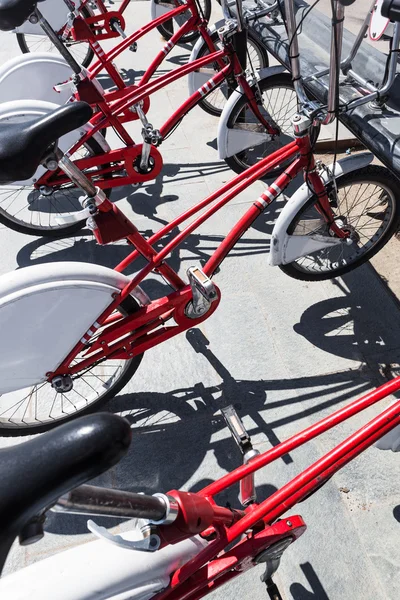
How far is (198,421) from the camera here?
8.50 feet

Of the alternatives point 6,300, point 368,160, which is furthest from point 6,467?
point 368,160

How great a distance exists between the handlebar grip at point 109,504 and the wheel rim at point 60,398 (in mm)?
1290

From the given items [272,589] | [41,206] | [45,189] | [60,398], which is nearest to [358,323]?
[272,589]

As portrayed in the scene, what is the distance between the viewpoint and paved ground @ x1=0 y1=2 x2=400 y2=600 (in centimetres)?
215

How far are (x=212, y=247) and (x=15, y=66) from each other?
64.4 inches

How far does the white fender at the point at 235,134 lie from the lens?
3.37 meters

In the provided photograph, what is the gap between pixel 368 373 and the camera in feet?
9.02

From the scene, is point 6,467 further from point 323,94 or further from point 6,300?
point 323,94

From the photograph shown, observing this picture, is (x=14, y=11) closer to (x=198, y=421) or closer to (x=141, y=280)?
(x=141, y=280)

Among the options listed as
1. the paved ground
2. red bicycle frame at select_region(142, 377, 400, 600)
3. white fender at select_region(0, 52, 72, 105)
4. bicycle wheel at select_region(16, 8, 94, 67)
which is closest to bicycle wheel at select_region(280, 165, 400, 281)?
the paved ground

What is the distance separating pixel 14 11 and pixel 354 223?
7.25 feet

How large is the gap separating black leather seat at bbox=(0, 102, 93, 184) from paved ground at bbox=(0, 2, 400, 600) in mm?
1305

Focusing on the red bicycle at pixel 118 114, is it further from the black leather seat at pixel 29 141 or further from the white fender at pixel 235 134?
the black leather seat at pixel 29 141

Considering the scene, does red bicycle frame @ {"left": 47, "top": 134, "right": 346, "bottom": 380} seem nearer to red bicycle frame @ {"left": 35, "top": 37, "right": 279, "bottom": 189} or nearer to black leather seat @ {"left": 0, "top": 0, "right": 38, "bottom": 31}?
red bicycle frame @ {"left": 35, "top": 37, "right": 279, "bottom": 189}
